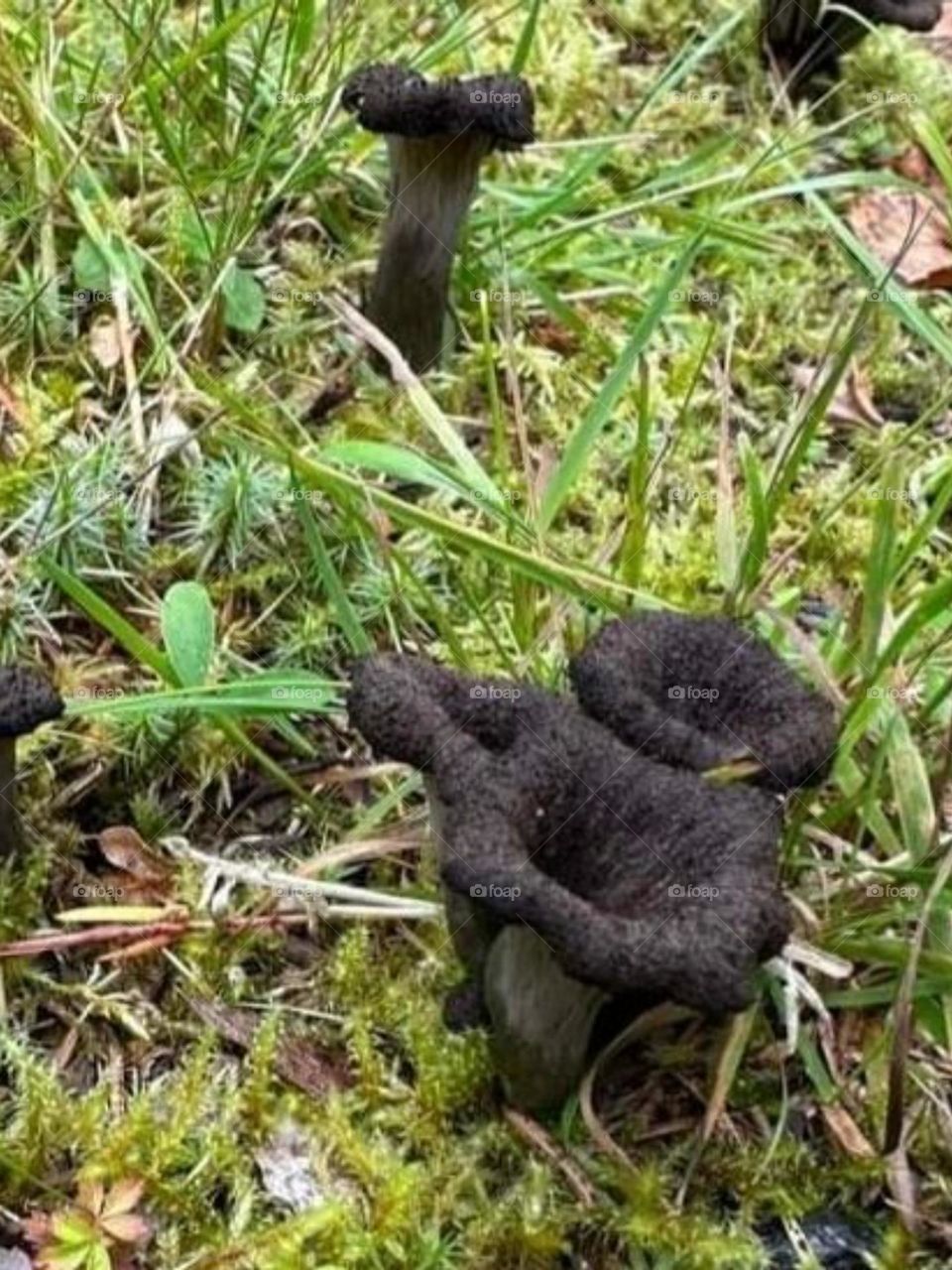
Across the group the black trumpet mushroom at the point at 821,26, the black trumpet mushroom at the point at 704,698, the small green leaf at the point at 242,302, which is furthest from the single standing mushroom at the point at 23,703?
the black trumpet mushroom at the point at 821,26

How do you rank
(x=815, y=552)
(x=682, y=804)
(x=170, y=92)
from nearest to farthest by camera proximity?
(x=682, y=804) < (x=815, y=552) < (x=170, y=92)

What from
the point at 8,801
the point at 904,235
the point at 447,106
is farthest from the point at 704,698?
the point at 904,235

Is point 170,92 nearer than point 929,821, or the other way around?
point 929,821

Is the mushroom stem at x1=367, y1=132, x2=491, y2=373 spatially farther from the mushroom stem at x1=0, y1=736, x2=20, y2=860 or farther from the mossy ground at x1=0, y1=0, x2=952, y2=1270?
the mushroom stem at x1=0, y1=736, x2=20, y2=860

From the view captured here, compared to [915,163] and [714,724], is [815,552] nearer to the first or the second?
[714,724]

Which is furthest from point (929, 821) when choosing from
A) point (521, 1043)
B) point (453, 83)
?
point (453, 83)

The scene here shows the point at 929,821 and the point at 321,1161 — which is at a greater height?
→ the point at 929,821
